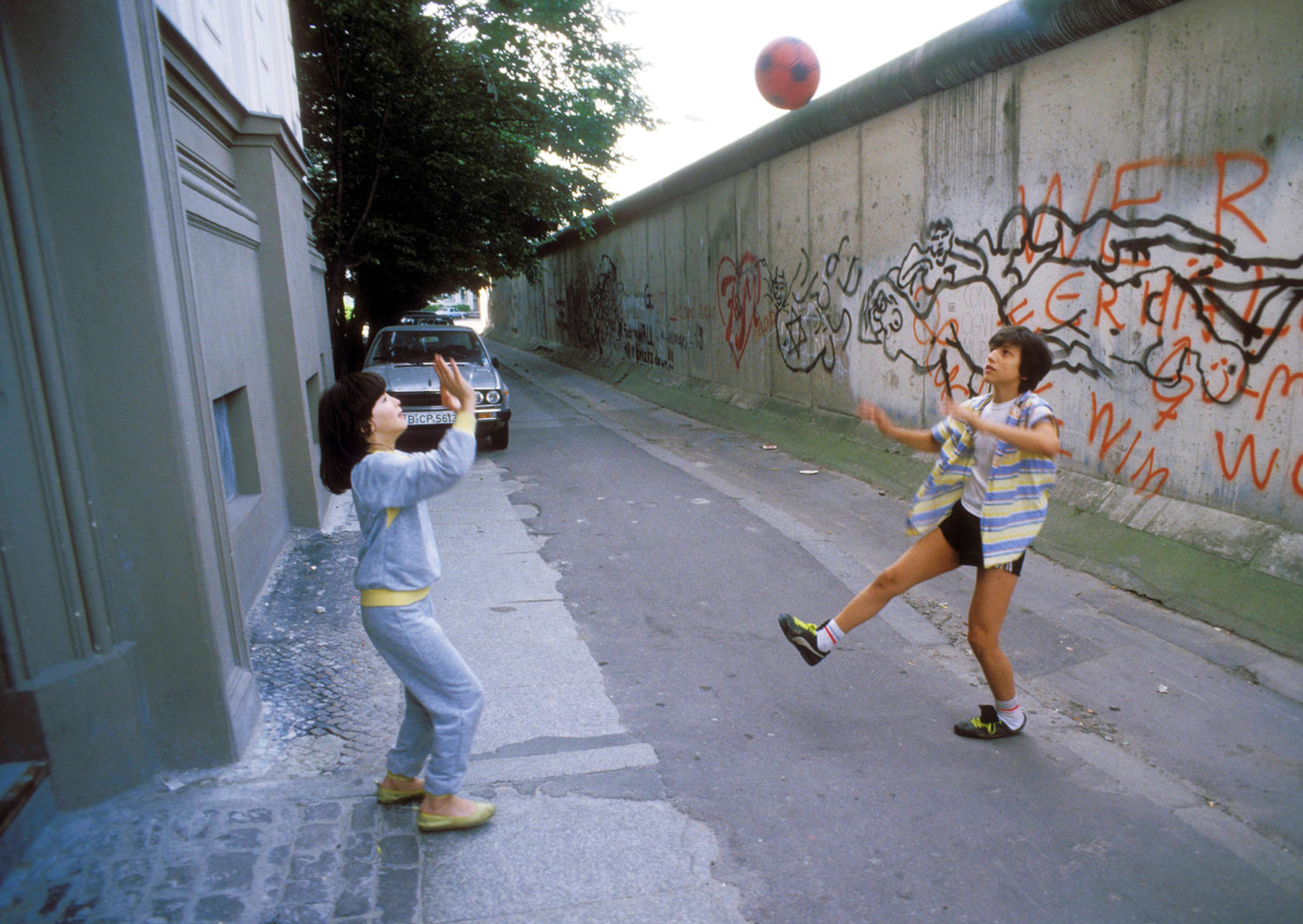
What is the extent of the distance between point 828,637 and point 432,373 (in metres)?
8.03

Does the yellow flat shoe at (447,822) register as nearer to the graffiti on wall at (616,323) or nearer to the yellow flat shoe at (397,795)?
the yellow flat shoe at (397,795)

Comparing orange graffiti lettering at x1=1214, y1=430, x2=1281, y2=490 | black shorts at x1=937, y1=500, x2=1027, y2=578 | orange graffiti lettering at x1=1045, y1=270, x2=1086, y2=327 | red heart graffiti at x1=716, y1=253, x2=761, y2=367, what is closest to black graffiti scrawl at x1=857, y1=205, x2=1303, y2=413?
orange graffiti lettering at x1=1045, y1=270, x2=1086, y2=327

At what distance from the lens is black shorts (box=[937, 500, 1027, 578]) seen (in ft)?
12.1

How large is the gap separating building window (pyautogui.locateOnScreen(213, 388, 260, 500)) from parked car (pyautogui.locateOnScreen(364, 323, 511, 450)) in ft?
13.1

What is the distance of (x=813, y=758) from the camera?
11.8 feet

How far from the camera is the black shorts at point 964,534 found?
368 centimetres

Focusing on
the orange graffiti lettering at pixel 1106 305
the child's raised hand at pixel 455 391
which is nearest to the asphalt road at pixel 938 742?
the child's raised hand at pixel 455 391

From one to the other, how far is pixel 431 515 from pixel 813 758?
488cm

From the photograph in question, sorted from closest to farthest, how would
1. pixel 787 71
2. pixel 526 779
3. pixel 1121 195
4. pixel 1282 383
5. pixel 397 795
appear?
pixel 397 795, pixel 526 779, pixel 1282 383, pixel 1121 195, pixel 787 71

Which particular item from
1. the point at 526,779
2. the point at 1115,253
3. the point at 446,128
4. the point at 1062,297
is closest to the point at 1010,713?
the point at 526,779

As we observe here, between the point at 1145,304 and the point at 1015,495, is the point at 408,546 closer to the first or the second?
the point at 1015,495

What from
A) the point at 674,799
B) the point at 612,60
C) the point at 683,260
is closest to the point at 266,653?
the point at 674,799

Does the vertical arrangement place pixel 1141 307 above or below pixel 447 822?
above

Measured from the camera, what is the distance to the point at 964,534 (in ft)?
12.3
